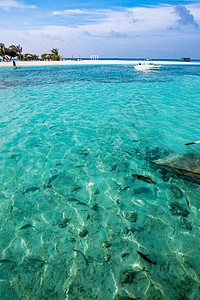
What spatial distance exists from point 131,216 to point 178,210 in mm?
1265

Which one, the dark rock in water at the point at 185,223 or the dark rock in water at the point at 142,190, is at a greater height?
the dark rock in water at the point at 142,190

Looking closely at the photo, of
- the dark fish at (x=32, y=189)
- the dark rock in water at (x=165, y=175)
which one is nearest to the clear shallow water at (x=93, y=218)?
the dark fish at (x=32, y=189)

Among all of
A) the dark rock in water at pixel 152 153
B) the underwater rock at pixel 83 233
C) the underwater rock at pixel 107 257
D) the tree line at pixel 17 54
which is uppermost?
the tree line at pixel 17 54

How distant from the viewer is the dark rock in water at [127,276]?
10.1ft

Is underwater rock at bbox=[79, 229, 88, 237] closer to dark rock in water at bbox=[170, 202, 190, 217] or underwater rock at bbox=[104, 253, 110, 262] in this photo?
underwater rock at bbox=[104, 253, 110, 262]

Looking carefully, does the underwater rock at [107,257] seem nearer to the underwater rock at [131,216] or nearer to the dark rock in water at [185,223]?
the underwater rock at [131,216]

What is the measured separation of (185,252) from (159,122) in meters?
8.47

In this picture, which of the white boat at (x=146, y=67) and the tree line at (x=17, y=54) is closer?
the white boat at (x=146, y=67)

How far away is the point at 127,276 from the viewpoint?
3137 millimetres

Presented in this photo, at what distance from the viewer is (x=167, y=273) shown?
3172mm

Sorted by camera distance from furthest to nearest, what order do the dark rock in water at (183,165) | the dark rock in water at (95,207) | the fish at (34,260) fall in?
1. the dark rock in water at (183,165)
2. the dark rock in water at (95,207)
3. the fish at (34,260)

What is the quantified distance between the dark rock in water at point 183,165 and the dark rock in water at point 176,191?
2.02 ft

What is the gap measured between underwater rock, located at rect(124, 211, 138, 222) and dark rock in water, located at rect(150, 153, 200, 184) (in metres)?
2.29

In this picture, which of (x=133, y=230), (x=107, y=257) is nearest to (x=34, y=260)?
(x=107, y=257)
